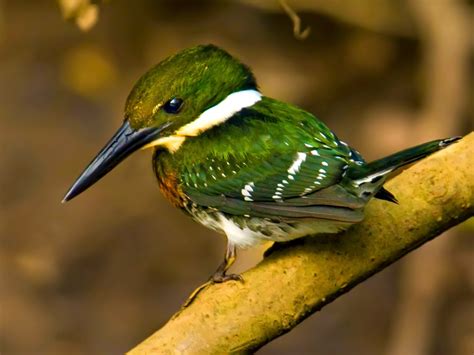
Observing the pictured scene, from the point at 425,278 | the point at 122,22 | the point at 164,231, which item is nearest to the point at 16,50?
the point at 122,22

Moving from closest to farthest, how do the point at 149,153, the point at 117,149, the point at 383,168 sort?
the point at 383,168 → the point at 117,149 → the point at 149,153

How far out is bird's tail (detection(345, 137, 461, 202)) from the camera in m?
2.32

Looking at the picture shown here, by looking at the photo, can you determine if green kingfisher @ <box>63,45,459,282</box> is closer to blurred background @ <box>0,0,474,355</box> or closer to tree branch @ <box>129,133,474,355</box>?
tree branch @ <box>129,133,474,355</box>

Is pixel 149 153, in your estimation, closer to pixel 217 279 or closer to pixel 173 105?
pixel 173 105

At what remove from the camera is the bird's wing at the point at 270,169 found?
2.46m

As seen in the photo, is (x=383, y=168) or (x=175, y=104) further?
(x=175, y=104)

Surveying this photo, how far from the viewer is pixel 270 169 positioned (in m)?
2.50

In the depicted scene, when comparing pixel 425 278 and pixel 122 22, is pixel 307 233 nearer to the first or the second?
pixel 425 278

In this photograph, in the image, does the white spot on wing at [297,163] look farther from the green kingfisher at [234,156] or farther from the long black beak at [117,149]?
the long black beak at [117,149]

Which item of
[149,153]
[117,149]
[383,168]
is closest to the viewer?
[383,168]

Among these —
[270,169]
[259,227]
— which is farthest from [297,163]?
[259,227]

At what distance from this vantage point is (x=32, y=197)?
5.36m

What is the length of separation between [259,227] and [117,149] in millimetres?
355

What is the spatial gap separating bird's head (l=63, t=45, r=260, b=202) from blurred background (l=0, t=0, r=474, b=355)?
183cm
